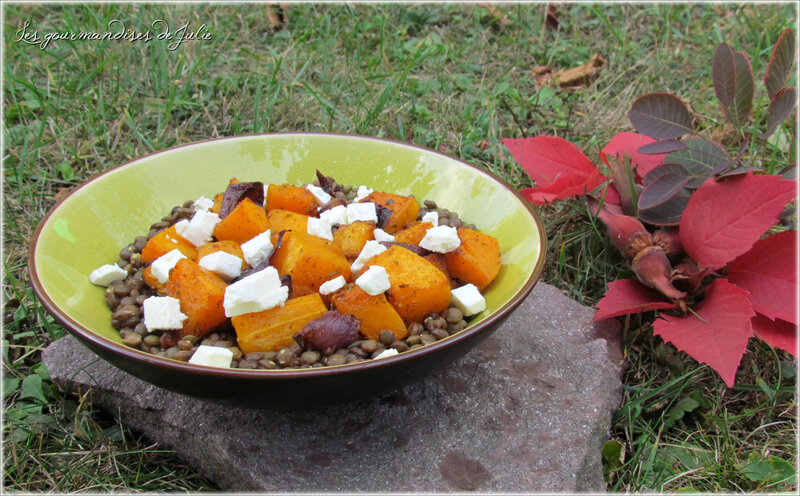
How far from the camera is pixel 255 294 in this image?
1432mm

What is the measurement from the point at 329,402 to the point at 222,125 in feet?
6.46

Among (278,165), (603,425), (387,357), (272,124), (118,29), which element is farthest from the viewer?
(118,29)

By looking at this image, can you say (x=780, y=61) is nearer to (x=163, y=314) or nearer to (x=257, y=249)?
(x=257, y=249)

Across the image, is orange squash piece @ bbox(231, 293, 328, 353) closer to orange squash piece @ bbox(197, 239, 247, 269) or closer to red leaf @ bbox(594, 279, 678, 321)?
orange squash piece @ bbox(197, 239, 247, 269)

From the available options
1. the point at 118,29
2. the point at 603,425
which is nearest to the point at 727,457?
the point at 603,425

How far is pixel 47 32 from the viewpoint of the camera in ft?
11.7

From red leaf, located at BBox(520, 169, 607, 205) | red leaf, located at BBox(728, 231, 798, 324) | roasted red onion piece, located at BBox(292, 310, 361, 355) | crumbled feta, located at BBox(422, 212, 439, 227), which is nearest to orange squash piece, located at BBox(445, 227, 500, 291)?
crumbled feta, located at BBox(422, 212, 439, 227)

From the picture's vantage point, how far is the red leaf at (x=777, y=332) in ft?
5.93

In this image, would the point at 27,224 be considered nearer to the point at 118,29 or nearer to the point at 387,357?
the point at 118,29

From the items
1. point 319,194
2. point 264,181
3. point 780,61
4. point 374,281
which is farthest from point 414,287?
point 780,61

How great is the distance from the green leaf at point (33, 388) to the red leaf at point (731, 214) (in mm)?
1774

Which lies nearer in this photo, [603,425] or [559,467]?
[559,467]

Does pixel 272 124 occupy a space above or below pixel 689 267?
below

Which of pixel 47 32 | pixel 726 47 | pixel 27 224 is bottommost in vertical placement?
pixel 27 224
